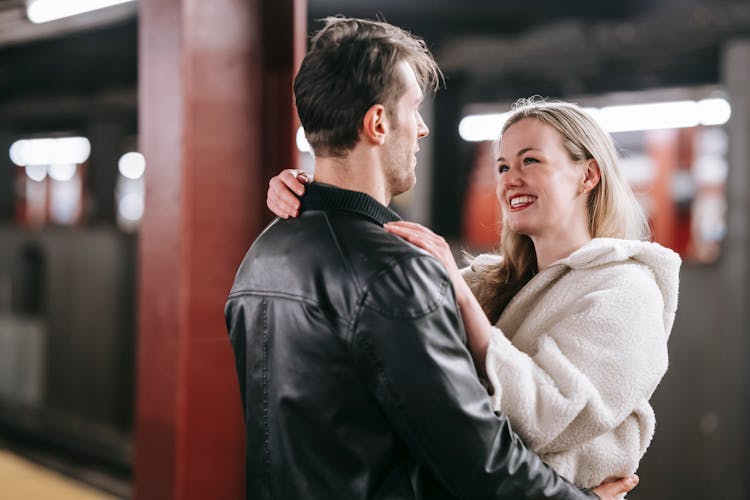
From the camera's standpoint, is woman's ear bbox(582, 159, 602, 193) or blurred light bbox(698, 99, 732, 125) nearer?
woman's ear bbox(582, 159, 602, 193)

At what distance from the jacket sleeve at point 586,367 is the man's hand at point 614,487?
0.44 ft

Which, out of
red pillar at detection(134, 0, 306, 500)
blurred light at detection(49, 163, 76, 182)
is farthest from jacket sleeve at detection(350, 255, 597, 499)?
blurred light at detection(49, 163, 76, 182)

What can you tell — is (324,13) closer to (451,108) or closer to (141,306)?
(451,108)

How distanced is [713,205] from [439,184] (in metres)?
2.33

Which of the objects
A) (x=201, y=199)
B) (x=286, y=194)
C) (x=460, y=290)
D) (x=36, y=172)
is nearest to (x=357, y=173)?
(x=286, y=194)

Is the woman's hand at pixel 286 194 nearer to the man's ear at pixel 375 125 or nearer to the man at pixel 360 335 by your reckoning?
the man at pixel 360 335

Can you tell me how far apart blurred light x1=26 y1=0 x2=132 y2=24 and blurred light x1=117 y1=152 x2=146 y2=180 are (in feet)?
19.8

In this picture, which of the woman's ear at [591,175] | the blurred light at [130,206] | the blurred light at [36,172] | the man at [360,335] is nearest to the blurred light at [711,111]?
the woman's ear at [591,175]

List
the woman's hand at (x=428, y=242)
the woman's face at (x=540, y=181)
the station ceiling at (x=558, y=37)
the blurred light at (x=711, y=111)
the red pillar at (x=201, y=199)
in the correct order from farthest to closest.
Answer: the blurred light at (x=711, y=111) < the station ceiling at (x=558, y=37) < the red pillar at (x=201, y=199) < the woman's face at (x=540, y=181) < the woman's hand at (x=428, y=242)

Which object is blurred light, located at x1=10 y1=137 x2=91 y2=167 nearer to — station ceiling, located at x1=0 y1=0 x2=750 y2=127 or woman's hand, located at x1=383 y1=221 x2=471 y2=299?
station ceiling, located at x1=0 y1=0 x2=750 y2=127

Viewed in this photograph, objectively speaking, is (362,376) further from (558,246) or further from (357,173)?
(558,246)

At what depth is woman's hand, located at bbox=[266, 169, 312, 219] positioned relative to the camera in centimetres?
144

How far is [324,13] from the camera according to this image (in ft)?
21.0

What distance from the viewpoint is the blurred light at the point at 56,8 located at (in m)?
3.44
